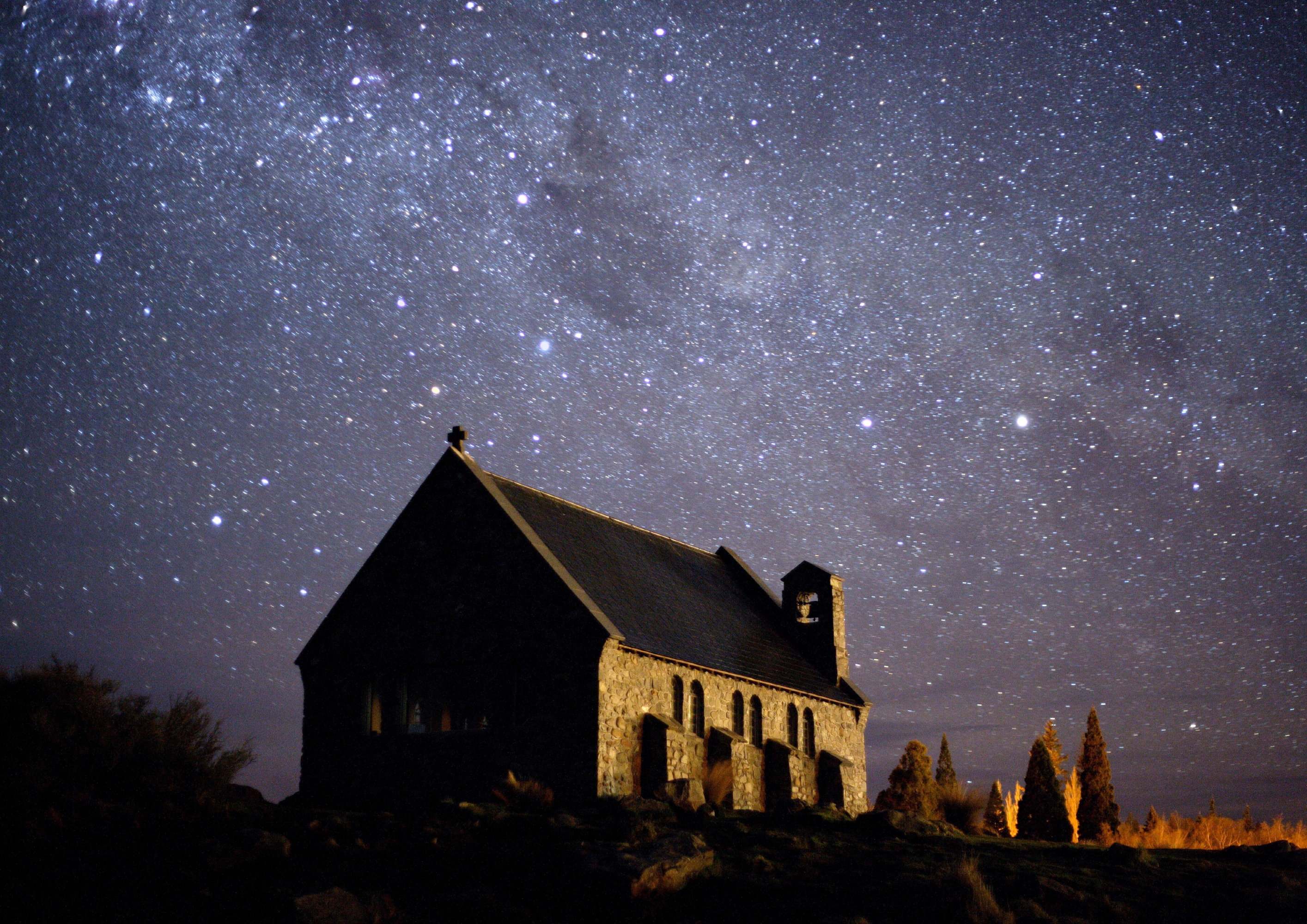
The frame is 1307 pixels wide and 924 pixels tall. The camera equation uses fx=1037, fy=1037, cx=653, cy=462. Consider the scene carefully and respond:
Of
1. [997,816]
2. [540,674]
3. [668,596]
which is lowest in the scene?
[997,816]

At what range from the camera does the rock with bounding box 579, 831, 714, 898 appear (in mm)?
14680

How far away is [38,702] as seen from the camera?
20.1 m

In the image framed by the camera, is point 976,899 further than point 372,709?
No

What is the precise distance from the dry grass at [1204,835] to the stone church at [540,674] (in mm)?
7612

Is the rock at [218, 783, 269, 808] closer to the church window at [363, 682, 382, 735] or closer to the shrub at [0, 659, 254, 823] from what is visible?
the shrub at [0, 659, 254, 823]

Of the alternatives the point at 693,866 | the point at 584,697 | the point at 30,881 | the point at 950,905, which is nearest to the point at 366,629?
the point at 584,697

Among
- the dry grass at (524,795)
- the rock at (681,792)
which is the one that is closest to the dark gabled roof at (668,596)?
the rock at (681,792)

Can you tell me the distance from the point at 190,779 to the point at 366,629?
26.8 ft

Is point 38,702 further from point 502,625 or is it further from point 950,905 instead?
point 950,905

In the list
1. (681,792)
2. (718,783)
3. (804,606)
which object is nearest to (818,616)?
(804,606)

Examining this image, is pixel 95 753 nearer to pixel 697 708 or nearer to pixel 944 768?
pixel 697 708

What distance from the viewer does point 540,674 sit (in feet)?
81.3

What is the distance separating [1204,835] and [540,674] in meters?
15.1

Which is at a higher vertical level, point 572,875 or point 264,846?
point 264,846
